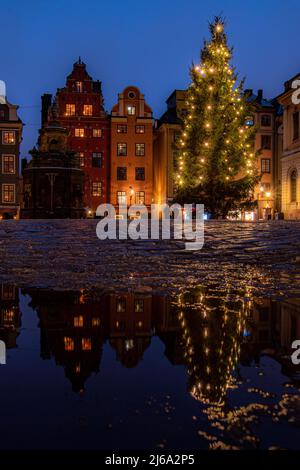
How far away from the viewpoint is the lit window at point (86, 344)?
2873mm

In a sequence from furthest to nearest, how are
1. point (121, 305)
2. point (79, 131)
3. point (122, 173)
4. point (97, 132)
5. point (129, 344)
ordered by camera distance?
point (122, 173) < point (97, 132) < point (79, 131) < point (121, 305) < point (129, 344)

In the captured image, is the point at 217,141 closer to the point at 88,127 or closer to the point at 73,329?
the point at 88,127

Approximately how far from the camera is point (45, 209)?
3300cm

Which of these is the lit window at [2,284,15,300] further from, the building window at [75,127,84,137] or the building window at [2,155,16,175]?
the building window at [75,127,84,137]

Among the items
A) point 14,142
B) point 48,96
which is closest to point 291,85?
point 14,142

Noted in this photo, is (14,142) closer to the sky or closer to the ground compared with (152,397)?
closer to the sky

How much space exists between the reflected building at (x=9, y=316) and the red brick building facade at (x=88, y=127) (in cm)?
4754

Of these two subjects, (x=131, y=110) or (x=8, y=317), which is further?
(x=131, y=110)

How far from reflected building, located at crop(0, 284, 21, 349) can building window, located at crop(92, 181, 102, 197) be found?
163ft

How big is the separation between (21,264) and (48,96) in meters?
57.6

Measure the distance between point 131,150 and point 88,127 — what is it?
5206 millimetres

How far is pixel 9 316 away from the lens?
381 centimetres

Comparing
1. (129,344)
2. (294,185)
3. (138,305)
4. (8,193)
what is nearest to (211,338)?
(129,344)

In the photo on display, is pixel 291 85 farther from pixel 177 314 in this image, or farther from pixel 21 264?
pixel 177 314
